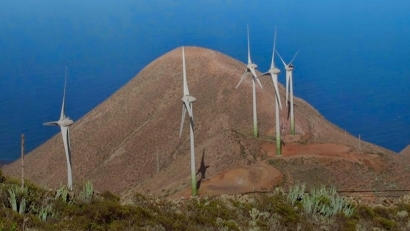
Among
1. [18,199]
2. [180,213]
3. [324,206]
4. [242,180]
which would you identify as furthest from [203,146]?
[18,199]

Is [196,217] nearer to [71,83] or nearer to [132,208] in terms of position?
[132,208]

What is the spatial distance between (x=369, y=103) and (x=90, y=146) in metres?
63.7

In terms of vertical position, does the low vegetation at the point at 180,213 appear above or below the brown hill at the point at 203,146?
below

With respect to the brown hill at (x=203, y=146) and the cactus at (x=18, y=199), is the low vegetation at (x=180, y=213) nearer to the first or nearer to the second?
the cactus at (x=18, y=199)

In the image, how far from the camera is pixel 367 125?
117m

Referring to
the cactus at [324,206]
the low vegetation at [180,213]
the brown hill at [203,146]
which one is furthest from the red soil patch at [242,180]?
the low vegetation at [180,213]

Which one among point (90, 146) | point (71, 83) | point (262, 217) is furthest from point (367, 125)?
point (262, 217)

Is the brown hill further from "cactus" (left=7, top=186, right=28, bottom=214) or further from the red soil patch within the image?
"cactus" (left=7, top=186, right=28, bottom=214)

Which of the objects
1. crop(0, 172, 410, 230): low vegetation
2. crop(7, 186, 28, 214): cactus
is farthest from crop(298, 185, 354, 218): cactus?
crop(7, 186, 28, 214): cactus

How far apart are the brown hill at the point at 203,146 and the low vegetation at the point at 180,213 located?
18162 millimetres

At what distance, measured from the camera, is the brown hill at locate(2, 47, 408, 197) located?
4644 cm

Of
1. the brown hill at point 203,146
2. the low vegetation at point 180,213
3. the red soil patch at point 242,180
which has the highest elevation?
the brown hill at point 203,146

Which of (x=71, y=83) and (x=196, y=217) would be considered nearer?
(x=196, y=217)

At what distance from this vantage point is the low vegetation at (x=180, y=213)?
18.8 metres
